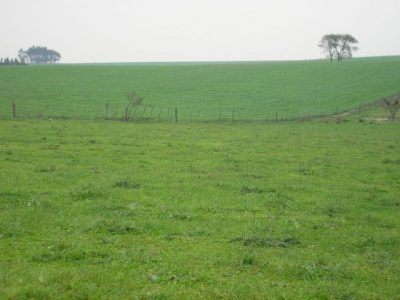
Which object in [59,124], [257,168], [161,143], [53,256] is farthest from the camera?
[59,124]

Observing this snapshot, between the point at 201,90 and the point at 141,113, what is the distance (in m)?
24.2

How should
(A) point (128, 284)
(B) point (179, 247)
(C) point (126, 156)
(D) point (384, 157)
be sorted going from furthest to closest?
(D) point (384, 157), (C) point (126, 156), (B) point (179, 247), (A) point (128, 284)

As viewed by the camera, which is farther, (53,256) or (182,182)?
(182,182)

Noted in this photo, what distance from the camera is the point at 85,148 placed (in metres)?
26.2

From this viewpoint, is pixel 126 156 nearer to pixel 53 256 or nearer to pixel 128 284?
pixel 53 256

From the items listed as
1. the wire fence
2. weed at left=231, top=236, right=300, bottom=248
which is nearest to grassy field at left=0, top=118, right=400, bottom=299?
weed at left=231, top=236, right=300, bottom=248

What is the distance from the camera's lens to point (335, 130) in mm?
40219

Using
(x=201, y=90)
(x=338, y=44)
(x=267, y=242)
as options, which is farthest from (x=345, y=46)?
(x=267, y=242)

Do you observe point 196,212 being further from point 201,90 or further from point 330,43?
point 330,43

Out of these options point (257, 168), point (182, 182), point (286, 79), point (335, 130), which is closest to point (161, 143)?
point (257, 168)

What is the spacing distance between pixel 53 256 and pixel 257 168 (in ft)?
44.0

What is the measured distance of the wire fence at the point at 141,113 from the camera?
47781mm

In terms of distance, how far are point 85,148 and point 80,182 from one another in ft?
28.9

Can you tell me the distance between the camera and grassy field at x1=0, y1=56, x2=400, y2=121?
56.0 m
